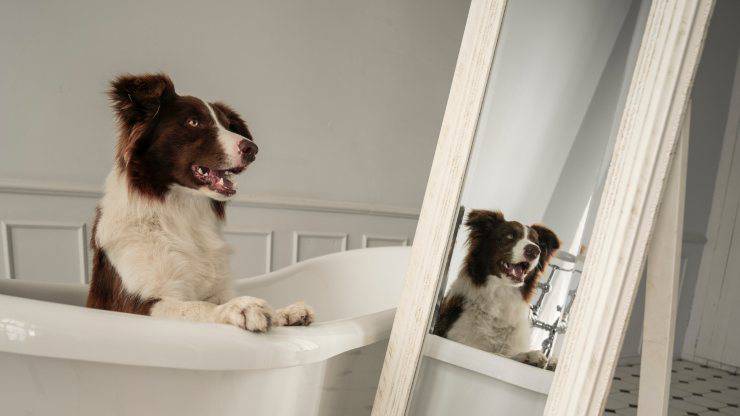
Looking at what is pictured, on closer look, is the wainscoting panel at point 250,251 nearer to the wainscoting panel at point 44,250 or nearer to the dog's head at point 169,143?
the wainscoting panel at point 44,250

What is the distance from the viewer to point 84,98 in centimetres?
244

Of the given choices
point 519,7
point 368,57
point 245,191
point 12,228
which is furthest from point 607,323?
point 368,57

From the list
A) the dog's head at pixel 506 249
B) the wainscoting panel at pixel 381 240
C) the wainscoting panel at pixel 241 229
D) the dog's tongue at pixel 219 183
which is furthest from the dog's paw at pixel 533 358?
the wainscoting panel at pixel 381 240

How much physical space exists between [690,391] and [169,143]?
3293 mm

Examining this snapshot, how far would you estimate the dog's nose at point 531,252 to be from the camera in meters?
1.16

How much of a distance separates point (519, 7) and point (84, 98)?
81.9 inches

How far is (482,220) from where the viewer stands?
1273 millimetres

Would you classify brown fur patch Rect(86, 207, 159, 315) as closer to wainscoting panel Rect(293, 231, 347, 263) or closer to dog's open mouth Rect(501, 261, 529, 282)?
dog's open mouth Rect(501, 261, 529, 282)

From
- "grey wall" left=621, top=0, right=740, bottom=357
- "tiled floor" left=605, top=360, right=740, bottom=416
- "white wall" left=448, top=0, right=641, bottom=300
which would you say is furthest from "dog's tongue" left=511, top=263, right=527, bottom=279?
"tiled floor" left=605, top=360, right=740, bottom=416

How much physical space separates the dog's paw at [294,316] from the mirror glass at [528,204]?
0.33m

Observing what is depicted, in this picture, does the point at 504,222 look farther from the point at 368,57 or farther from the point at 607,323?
the point at 368,57

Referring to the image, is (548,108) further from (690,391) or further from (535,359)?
(690,391)

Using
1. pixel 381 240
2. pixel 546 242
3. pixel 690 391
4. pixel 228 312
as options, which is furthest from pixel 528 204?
pixel 690 391

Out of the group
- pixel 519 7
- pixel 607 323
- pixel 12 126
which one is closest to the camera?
pixel 607 323
